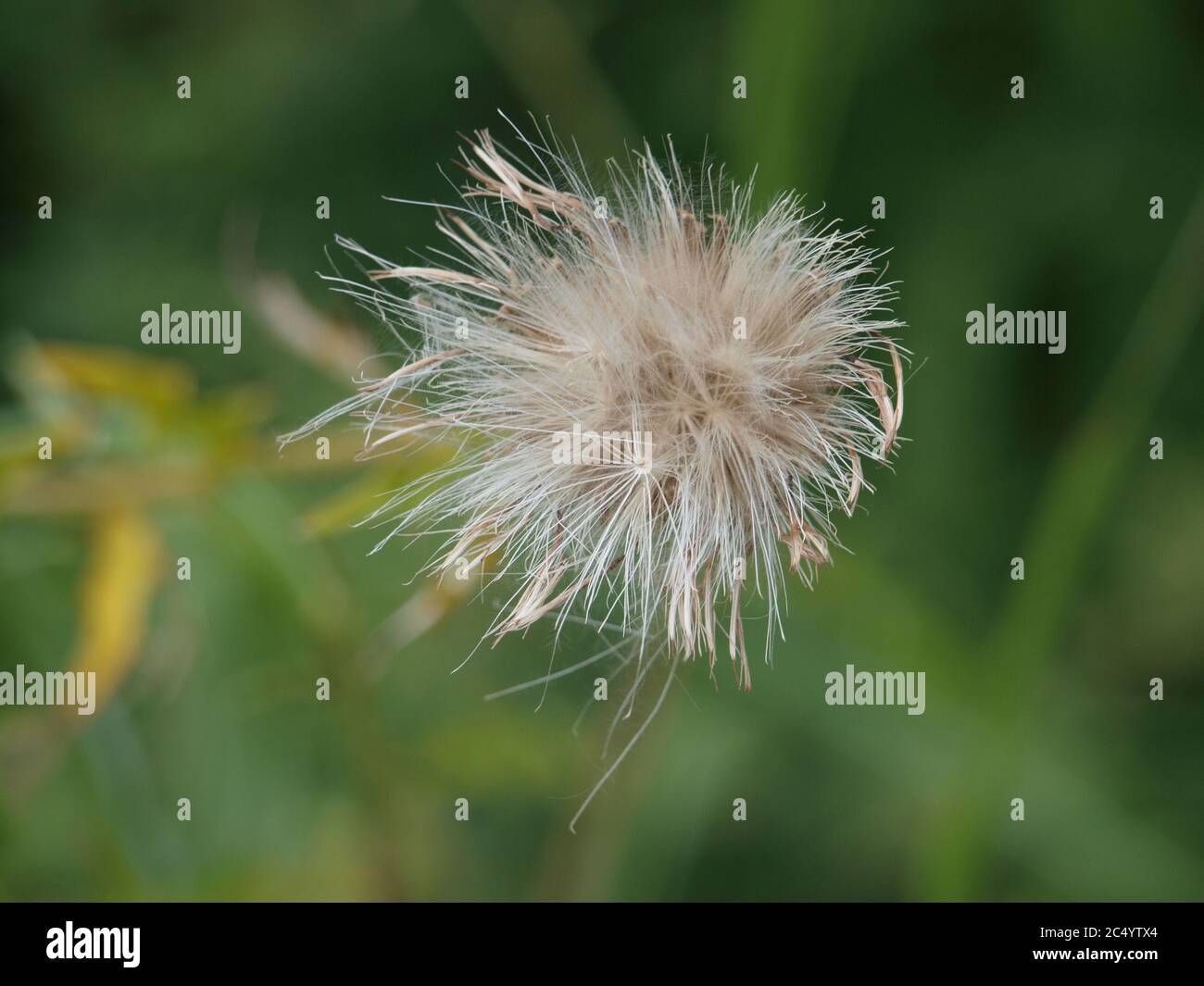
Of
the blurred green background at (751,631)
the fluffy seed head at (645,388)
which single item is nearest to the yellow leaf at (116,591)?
the blurred green background at (751,631)

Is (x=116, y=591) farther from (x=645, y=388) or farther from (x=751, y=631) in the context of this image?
(x=751, y=631)

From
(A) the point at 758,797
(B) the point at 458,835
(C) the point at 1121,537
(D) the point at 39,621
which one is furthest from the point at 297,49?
(C) the point at 1121,537

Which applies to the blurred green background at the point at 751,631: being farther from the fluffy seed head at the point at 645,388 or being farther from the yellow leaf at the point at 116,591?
the fluffy seed head at the point at 645,388

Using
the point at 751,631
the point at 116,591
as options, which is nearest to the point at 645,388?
the point at 116,591

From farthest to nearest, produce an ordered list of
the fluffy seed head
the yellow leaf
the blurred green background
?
the blurred green background → the yellow leaf → the fluffy seed head

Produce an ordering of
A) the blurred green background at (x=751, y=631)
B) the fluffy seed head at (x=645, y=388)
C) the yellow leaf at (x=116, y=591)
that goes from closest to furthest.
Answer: the fluffy seed head at (x=645, y=388) → the yellow leaf at (x=116, y=591) → the blurred green background at (x=751, y=631)

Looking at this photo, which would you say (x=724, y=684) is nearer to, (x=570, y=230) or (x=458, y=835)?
(x=458, y=835)

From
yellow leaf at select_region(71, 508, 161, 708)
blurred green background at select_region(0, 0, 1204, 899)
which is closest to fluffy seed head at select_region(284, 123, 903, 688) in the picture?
yellow leaf at select_region(71, 508, 161, 708)

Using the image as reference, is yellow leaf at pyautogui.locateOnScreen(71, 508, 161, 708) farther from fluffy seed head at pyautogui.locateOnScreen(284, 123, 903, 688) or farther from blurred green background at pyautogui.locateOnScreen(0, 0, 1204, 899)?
fluffy seed head at pyautogui.locateOnScreen(284, 123, 903, 688)
